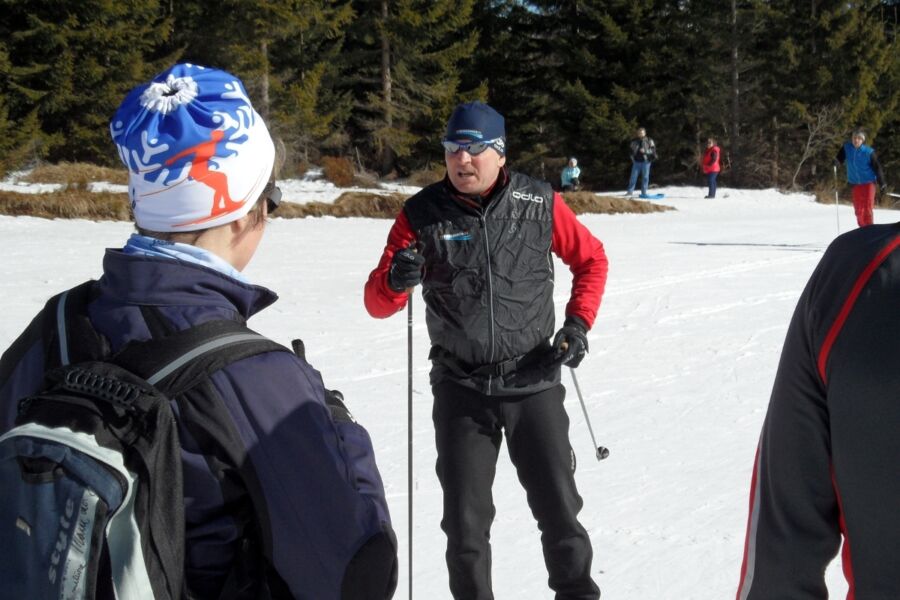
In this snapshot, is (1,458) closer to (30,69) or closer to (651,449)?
(651,449)

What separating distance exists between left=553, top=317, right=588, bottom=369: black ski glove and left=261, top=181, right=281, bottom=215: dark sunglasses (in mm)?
1766

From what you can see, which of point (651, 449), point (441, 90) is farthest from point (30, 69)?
point (651, 449)

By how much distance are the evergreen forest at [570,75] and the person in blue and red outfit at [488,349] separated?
24.0m

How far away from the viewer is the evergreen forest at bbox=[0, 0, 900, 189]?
28.8 meters

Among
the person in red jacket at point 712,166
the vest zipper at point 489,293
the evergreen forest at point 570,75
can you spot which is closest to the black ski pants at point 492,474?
the vest zipper at point 489,293

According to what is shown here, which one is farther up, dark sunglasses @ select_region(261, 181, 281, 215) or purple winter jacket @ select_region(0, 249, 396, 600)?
dark sunglasses @ select_region(261, 181, 281, 215)

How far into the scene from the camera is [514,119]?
36594 millimetres

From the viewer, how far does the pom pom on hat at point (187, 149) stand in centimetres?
156

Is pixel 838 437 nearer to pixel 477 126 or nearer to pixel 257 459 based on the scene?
pixel 257 459

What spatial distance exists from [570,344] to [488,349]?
32 cm

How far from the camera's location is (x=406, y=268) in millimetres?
3291

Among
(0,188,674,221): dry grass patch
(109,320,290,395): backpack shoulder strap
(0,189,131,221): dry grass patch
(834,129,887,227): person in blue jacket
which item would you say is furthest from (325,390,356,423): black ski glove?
(0,189,131,221): dry grass patch

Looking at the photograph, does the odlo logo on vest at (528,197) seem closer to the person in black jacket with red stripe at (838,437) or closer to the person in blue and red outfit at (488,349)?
the person in blue and red outfit at (488,349)

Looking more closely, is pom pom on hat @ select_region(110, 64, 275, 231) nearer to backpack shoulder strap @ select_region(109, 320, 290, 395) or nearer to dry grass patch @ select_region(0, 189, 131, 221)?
backpack shoulder strap @ select_region(109, 320, 290, 395)
